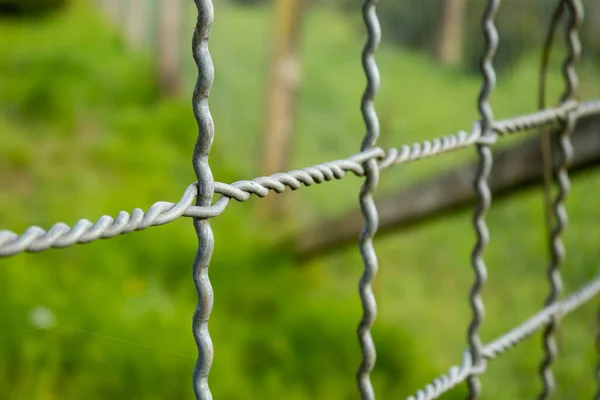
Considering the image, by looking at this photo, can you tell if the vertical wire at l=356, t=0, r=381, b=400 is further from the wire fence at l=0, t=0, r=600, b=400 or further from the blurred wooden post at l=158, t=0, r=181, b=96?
the blurred wooden post at l=158, t=0, r=181, b=96

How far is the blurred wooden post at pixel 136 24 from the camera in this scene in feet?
15.9

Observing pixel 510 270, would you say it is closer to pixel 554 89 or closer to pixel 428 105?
pixel 554 89

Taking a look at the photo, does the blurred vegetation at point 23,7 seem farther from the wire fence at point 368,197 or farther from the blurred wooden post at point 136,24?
the wire fence at point 368,197

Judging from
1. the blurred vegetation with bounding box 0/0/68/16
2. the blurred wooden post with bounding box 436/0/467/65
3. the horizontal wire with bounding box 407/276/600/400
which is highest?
the blurred wooden post with bounding box 436/0/467/65

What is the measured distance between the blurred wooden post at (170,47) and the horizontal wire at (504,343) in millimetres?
3116

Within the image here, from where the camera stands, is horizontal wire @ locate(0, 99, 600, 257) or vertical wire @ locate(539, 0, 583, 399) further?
vertical wire @ locate(539, 0, 583, 399)

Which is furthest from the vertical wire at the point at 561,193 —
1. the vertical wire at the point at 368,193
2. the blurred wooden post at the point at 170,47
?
the blurred wooden post at the point at 170,47

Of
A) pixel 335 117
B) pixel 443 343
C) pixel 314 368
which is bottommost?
pixel 443 343

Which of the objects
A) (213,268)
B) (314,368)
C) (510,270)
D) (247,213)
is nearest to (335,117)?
(247,213)

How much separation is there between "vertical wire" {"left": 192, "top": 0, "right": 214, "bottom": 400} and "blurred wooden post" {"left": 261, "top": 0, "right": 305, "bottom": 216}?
1926mm

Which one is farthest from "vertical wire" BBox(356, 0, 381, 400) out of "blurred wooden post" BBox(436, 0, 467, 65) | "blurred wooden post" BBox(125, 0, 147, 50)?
"blurred wooden post" BBox(125, 0, 147, 50)

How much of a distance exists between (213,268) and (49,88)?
1932mm

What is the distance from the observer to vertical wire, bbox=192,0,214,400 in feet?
1.54

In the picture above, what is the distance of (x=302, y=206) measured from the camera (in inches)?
104
